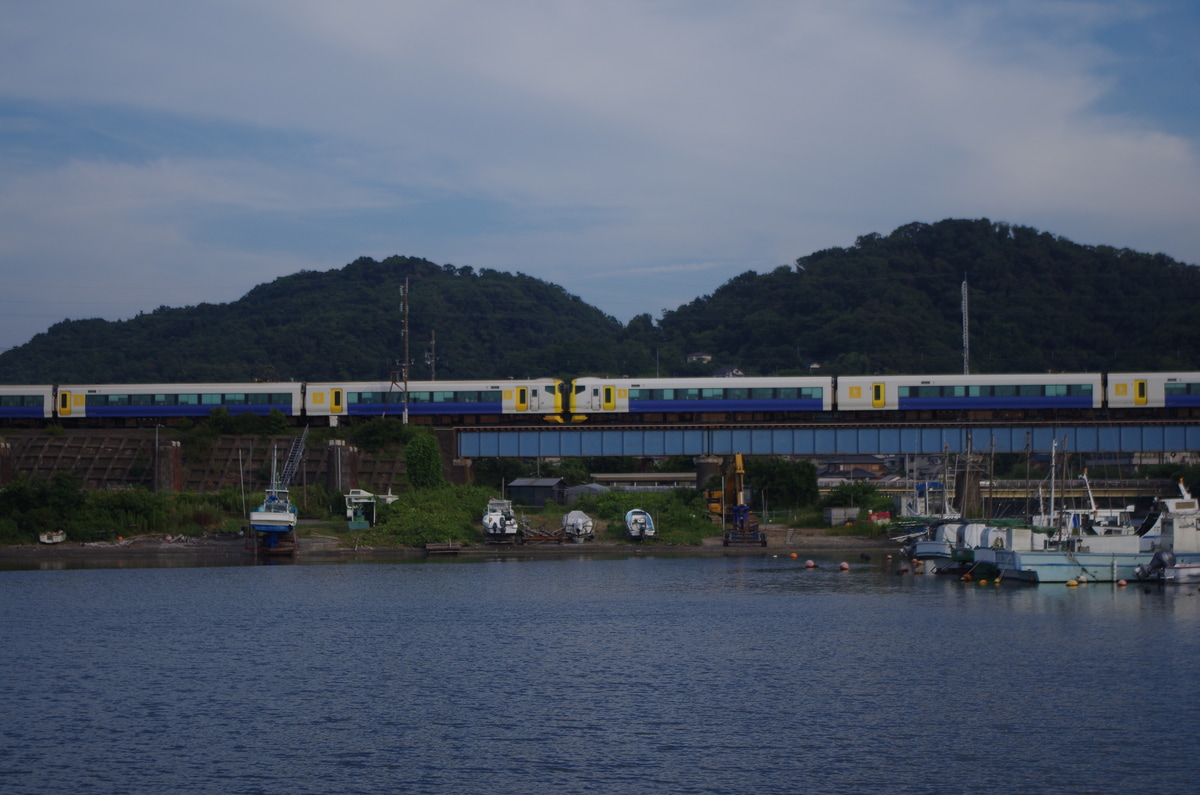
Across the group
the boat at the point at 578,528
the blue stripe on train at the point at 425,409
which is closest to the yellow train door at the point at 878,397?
the boat at the point at 578,528

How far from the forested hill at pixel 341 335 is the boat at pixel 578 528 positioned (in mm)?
71039

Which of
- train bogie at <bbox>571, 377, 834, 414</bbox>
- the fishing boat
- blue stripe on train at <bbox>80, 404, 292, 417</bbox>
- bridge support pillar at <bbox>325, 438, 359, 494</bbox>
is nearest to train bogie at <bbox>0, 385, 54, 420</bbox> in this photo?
blue stripe on train at <bbox>80, 404, 292, 417</bbox>

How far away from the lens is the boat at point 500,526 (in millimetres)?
54156

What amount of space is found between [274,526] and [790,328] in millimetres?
98052

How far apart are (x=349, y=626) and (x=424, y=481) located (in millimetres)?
27771

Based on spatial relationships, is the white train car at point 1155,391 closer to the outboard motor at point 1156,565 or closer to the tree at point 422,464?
the outboard motor at point 1156,565

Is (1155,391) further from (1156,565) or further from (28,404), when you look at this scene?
(28,404)

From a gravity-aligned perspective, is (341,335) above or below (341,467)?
above

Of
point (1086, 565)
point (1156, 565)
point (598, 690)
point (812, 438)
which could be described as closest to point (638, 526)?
point (812, 438)

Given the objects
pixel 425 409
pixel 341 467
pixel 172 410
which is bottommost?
pixel 341 467

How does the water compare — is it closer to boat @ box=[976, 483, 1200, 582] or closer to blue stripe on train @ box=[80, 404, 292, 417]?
boat @ box=[976, 483, 1200, 582]

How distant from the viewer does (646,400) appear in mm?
63281

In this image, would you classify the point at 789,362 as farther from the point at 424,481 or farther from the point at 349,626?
the point at 349,626

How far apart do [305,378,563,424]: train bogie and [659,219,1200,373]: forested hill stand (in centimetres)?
6560
